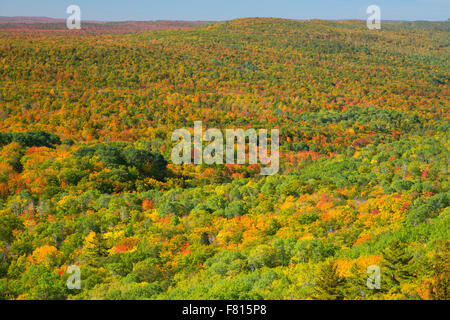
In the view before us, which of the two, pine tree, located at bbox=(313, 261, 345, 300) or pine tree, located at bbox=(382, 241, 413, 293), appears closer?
pine tree, located at bbox=(313, 261, 345, 300)

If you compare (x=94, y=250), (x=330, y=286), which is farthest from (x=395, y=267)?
(x=94, y=250)

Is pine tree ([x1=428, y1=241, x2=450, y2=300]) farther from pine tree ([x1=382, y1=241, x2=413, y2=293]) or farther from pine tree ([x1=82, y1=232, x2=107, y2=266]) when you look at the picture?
pine tree ([x1=82, y1=232, x2=107, y2=266])

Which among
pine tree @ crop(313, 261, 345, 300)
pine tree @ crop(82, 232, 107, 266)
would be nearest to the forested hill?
pine tree @ crop(313, 261, 345, 300)

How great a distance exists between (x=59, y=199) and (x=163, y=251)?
25366 millimetres

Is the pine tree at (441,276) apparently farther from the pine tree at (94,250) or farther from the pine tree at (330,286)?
the pine tree at (94,250)

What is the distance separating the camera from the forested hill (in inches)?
1112

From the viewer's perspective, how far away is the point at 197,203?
56656mm

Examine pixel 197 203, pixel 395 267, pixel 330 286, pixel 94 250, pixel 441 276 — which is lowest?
pixel 197 203

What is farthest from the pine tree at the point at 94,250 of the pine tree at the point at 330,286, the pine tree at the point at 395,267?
the pine tree at the point at 395,267

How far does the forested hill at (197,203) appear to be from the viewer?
28.2 meters

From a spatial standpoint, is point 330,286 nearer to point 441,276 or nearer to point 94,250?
point 441,276
